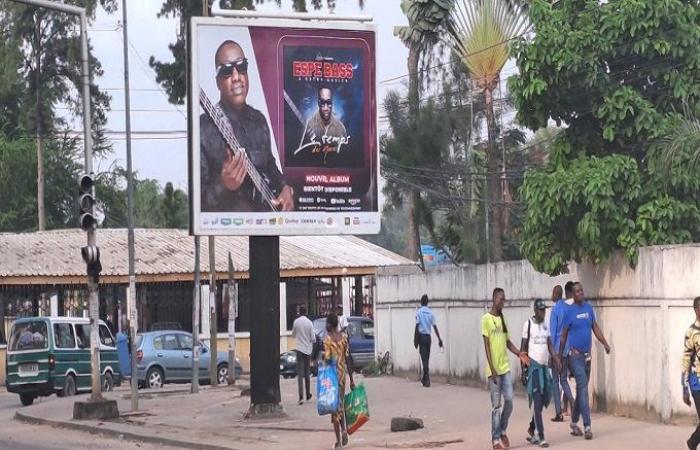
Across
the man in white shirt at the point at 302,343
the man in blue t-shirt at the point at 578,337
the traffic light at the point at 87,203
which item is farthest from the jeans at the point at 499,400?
the traffic light at the point at 87,203

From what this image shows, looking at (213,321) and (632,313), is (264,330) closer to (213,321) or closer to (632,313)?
(632,313)

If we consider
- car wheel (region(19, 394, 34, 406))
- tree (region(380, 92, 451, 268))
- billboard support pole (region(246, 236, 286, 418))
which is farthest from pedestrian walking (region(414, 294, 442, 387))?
tree (region(380, 92, 451, 268))

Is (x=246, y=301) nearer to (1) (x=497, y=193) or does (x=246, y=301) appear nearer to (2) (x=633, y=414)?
(1) (x=497, y=193)

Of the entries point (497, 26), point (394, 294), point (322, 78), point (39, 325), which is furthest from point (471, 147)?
point (322, 78)

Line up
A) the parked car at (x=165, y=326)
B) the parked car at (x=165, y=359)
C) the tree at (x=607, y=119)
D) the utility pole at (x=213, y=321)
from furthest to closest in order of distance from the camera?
the parked car at (x=165, y=326), the parked car at (x=165, y=359), the utility pole at (x=213, y=321), the tree at (x=607, y=119)

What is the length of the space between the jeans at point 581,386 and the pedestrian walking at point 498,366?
3.45 feet

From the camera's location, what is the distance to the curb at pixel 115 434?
17950 millimetres

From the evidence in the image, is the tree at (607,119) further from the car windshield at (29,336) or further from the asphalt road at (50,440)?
the car windshield at (29,336)

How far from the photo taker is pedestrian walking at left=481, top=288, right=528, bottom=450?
15.2 meters

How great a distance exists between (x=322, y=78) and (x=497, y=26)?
13877 mm

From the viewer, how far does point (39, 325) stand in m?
29.9

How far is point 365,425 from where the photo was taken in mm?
19328

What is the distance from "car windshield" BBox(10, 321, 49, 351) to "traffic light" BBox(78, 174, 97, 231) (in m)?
8.12

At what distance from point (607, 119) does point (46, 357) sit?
15.9 m
